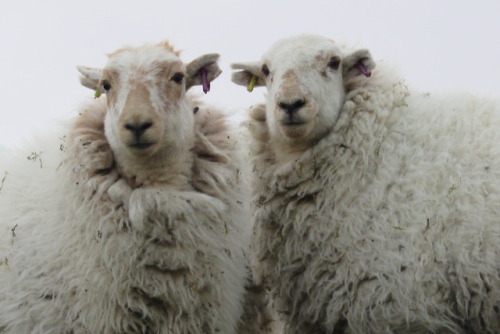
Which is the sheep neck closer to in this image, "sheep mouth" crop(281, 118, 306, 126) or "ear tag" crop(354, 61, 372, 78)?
"sheep mouth" crop(281, 118, 306, 126)

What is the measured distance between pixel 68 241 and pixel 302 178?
2096 mm

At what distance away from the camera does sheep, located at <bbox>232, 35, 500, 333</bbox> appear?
4.90 meters

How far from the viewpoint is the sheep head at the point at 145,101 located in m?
4.74

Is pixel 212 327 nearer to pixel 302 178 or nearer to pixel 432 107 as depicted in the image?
pixel 302 178

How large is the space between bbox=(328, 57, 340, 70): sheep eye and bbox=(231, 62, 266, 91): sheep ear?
0.74 metres

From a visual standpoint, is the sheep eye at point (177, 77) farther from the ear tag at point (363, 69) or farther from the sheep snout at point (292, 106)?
the ear tag at point (363, 69)

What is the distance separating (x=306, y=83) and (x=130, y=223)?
1.93 m

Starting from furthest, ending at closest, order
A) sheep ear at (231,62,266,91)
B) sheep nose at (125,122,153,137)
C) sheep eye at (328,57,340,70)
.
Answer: sheep ear at (231,62,266,91) → sheep eye at (328,57,340,70) → sheep nose at (125,122,153,137)

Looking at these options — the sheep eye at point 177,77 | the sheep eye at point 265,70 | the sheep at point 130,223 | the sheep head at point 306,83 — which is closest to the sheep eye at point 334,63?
the sheep head at point 306,83

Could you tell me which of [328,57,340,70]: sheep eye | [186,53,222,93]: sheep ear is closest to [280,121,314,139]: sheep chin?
[328,57,340,70]: sheep eye

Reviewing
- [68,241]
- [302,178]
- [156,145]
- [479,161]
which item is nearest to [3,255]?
[68,241]

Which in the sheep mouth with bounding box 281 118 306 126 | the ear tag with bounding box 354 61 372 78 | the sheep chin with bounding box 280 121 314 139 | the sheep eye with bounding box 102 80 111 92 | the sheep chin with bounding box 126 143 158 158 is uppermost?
the sheep eye with bounding box 102 80 111 92

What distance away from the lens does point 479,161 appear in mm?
5262

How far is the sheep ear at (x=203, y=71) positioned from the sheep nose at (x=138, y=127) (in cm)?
101
